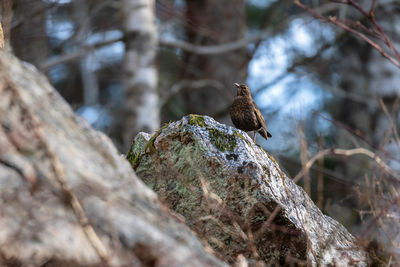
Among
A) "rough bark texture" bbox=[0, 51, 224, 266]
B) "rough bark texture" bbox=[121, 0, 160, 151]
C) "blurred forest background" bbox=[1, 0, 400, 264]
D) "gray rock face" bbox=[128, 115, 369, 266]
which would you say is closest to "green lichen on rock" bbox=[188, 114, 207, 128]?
"gray rock face" bbox=[128, 115, 369, 266]

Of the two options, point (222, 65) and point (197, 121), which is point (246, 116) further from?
point (222, 65)

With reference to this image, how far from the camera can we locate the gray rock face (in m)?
3.31

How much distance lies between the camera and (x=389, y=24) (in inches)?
412

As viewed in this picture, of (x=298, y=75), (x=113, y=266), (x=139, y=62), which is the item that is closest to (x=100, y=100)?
(x=298, y=75)

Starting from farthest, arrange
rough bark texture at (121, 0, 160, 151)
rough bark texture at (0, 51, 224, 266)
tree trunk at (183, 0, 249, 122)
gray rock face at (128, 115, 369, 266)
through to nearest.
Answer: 1. tree trunk at (183, 0, 249, 122)
2. rough bark texture at (121, 0, 160, 151)
3. gray rock face at (128, 115, 369, 266)
4. rough bark texture at (0, 51, 224, 266)

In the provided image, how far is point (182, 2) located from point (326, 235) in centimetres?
1188

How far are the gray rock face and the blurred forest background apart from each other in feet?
10.1

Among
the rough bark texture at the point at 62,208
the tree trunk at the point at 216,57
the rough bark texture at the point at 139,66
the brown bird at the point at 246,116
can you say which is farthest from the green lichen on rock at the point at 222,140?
the tree trunk at the point at 216,57

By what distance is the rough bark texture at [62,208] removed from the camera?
227 cm

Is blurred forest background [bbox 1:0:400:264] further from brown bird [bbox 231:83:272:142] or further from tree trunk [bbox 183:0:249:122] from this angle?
brown bird [bbox 231:83:272:142]

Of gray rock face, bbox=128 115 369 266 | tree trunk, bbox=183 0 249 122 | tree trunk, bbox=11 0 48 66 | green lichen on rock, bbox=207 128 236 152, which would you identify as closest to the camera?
gray rock face, bbox=128 115 369 266

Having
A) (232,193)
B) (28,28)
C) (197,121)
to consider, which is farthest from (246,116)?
(28,28)

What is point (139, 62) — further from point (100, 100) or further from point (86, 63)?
point (100, 100)

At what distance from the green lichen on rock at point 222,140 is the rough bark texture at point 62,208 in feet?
3.40
